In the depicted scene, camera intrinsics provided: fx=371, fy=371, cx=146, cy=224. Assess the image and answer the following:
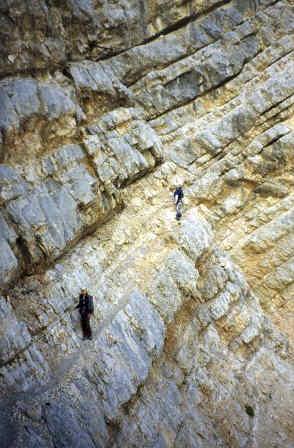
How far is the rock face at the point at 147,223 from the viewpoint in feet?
44.2

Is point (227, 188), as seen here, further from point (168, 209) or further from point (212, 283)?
point (212, 283)

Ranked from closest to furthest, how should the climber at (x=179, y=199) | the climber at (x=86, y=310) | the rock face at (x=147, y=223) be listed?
the rock face at (x=147, y=223) → the climber at (x=86, y=310) → the climber at (x=179, y=199)

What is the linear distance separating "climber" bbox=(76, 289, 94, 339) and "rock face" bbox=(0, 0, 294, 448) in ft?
1.08

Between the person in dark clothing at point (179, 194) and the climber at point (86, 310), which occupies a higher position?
the person in dark clothing at point (179, 194)

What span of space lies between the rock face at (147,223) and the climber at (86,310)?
33cm

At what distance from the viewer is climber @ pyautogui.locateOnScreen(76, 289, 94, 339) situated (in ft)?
46.5

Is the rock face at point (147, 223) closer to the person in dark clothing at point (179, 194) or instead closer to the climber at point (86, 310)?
the climber at point (86, 310)

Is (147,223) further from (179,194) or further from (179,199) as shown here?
(179,194)

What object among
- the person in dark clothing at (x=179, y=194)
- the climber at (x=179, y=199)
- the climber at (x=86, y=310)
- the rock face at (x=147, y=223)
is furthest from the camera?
the person in dark clothing at (x=179, y=194)

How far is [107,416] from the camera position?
12742 millimetres

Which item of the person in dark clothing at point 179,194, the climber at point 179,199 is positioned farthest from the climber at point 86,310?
the person in dark clothing at point 179,194

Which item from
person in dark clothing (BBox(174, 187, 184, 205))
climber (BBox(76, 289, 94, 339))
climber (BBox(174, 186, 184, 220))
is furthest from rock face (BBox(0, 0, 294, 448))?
person in dark clothing (BBox(174, 187, 184, 205))

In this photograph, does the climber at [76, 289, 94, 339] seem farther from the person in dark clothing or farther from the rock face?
the person in dark clothing

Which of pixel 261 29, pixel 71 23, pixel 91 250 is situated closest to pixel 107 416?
pixel 91 250
